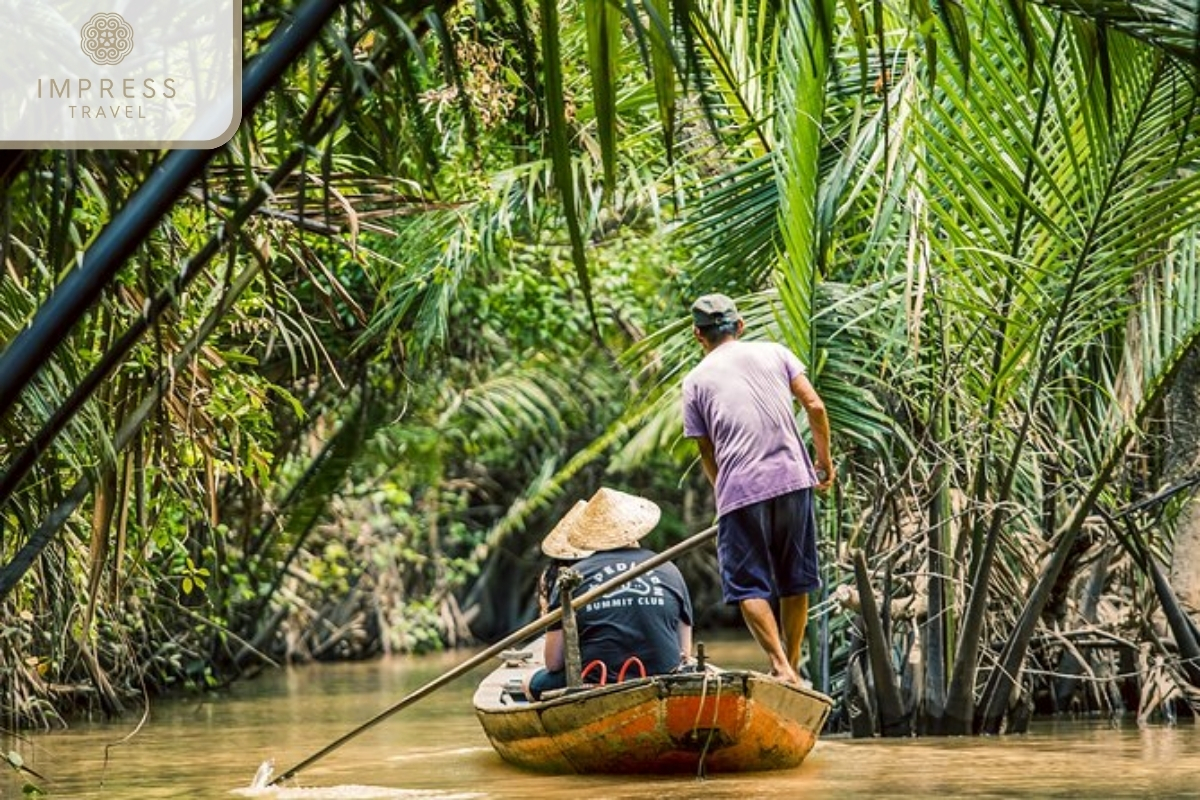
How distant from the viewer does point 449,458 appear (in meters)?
22.3

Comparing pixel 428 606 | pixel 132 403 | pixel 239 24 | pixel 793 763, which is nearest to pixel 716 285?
pixel 793 763

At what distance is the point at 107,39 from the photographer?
4160 millimetres

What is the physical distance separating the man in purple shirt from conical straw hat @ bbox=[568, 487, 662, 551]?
0.51 meters

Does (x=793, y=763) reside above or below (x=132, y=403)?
below

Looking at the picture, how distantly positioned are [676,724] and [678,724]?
0.01m

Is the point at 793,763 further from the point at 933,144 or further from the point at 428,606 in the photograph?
the point at 428,606

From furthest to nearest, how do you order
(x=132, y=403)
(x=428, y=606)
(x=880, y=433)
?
(x=428, y=606), (x=880, y=433), (x=132, y=403)

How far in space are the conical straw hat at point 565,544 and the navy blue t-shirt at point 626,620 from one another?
24cm

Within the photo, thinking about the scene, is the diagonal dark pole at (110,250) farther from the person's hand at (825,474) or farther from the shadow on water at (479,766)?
the person's hand at (825,474)

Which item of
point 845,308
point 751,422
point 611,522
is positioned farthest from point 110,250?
point 845,308

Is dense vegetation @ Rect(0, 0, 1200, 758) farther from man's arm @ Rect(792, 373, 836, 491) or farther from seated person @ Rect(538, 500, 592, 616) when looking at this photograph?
seated person @ Rect(538, 500, 592, 616)

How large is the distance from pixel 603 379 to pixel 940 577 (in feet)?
43.7

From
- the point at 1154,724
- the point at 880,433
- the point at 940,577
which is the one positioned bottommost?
the point at 1154,724

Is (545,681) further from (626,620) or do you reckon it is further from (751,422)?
(751,422)
